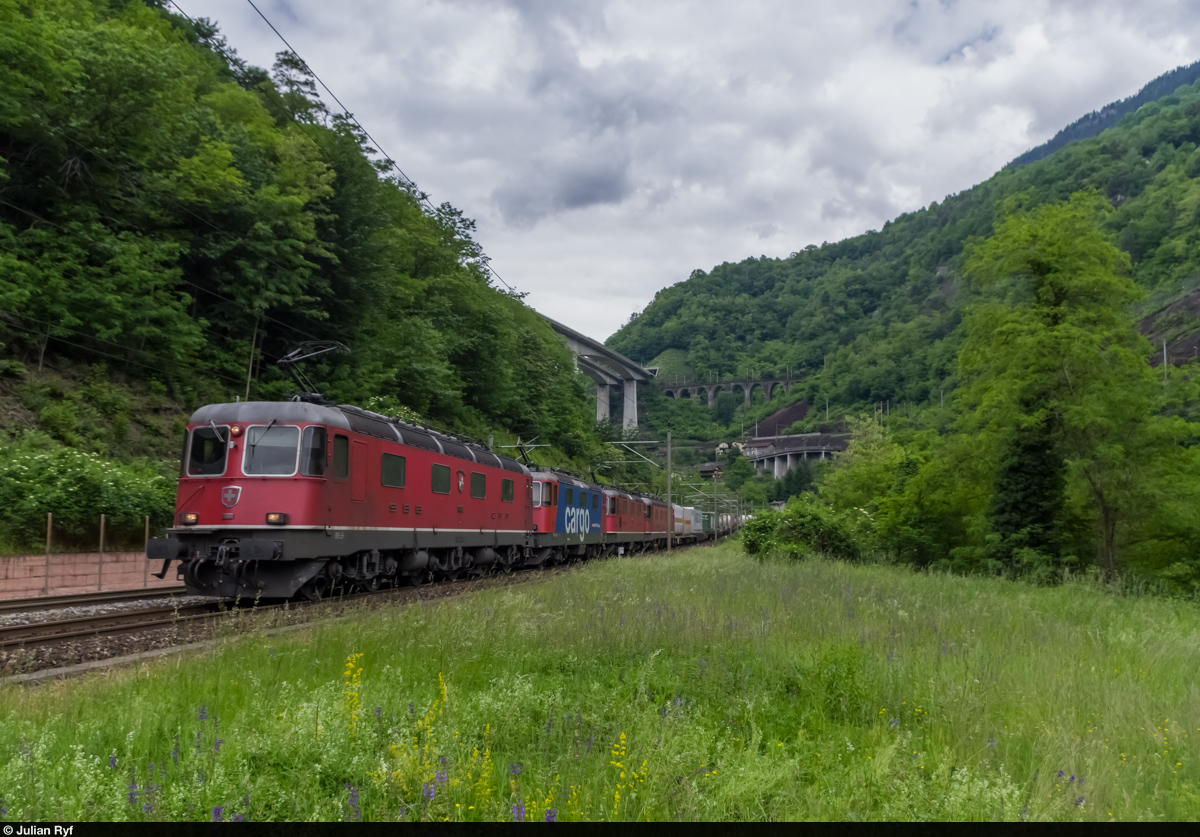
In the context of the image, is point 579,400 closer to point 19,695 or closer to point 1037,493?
point 1037,493

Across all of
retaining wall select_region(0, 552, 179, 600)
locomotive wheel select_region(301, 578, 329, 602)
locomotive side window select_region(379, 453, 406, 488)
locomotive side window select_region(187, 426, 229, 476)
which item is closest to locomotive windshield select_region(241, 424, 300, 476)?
locomotive side window select_region(187, 426, 229, 476)

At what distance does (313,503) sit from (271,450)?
1215 millimetres

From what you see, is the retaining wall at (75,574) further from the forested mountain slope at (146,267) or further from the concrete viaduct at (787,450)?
the concrete viaduct at (787,450)

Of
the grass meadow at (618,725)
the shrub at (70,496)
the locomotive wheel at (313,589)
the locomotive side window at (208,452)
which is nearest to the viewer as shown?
the grass meadow at (618,725)

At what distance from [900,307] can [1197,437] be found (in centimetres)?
12723

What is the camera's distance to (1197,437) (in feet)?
72.7

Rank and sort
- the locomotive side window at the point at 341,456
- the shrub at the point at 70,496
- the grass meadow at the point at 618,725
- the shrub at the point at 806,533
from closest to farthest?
the grass meadow at the point at 618,725
the locomotive side window at the point at 341,456
the shrub at the point at 70,496
the shrub at the point at 806,533

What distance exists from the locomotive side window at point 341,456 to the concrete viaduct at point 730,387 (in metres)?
Answer: 143

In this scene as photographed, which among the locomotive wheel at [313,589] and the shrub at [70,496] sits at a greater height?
the shrub at [70,496]

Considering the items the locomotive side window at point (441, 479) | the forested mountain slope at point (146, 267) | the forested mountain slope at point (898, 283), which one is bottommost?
the locomotive side window at point (441, 479)

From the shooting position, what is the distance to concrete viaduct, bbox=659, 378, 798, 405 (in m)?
159

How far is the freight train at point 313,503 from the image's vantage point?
1387cm

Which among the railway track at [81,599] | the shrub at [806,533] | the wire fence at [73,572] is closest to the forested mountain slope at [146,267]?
the wire fence at [73,572]

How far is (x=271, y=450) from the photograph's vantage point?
14383mm
